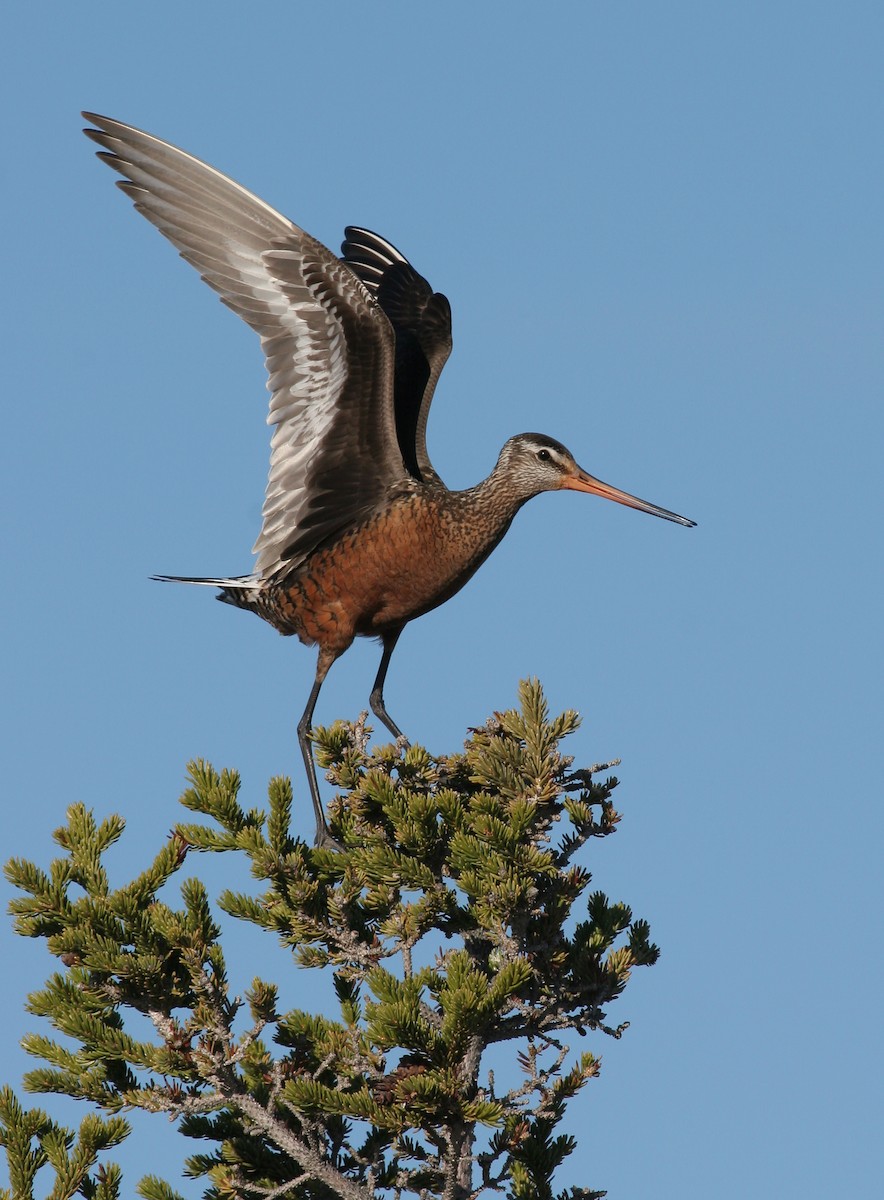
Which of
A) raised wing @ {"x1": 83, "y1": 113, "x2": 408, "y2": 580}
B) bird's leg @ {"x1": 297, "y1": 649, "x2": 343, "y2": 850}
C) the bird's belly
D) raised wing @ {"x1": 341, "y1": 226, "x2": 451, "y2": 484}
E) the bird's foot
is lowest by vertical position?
the bird's foot

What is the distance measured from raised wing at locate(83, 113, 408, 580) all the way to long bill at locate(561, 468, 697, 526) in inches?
41.2

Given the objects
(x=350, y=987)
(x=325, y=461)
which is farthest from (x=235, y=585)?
(x=350, y=987)

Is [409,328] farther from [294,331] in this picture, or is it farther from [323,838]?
[323,838]

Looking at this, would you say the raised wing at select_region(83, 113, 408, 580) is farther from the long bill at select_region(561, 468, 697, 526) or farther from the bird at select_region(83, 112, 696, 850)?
the long bill at select_region(561, 468, 697, 526)

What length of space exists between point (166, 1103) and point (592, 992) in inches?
52.9

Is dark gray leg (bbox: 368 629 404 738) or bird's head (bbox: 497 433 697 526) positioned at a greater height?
bird's head (bbox: 497 433 697 526)

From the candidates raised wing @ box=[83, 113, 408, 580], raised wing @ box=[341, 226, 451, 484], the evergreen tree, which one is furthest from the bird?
the evergreen tree

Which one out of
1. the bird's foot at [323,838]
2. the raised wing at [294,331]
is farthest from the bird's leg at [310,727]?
the raised wing at [294,331]

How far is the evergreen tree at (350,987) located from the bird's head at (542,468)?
339 cm

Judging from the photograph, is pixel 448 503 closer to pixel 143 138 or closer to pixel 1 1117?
pixel 143 138

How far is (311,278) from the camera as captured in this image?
6.92 m

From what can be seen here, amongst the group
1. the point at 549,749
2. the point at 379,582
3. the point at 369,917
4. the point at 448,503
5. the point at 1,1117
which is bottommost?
the point at 1,1117

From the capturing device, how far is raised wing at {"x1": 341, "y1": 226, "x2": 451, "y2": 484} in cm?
871

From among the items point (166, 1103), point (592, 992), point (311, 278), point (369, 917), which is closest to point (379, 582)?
point (311, 278)
